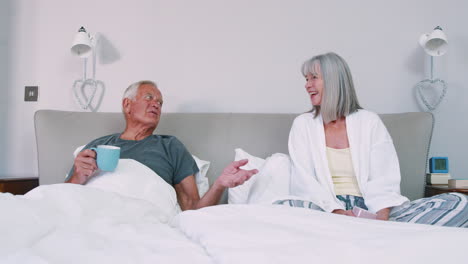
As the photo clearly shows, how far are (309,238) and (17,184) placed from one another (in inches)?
67.5

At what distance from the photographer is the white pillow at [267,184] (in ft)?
5.83

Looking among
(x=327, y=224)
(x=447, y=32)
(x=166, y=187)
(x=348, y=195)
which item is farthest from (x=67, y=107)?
(x=447, y=32)

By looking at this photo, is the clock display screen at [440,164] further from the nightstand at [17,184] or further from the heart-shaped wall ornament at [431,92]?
the nightstand at [17,184]

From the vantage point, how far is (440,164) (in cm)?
206

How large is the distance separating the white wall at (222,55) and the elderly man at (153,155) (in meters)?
0.49

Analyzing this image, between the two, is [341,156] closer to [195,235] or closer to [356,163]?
[356,163]

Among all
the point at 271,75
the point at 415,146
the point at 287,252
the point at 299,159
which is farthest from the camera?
the point at 271,75

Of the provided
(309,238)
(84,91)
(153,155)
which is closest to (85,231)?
(309,238)

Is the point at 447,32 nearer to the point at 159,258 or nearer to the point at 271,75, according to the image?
the point at 271,75

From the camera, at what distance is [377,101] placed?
2.51 metres

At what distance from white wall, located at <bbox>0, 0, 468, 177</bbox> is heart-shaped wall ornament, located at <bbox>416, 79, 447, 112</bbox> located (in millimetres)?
45

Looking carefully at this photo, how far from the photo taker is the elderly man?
1.58 metres

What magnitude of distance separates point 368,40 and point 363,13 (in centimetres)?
17

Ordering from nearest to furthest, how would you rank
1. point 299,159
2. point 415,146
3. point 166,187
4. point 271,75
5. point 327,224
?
1. point 327,224
2. point 166,187
3. point 299,159
4. point 415,146
5. point 271,75
